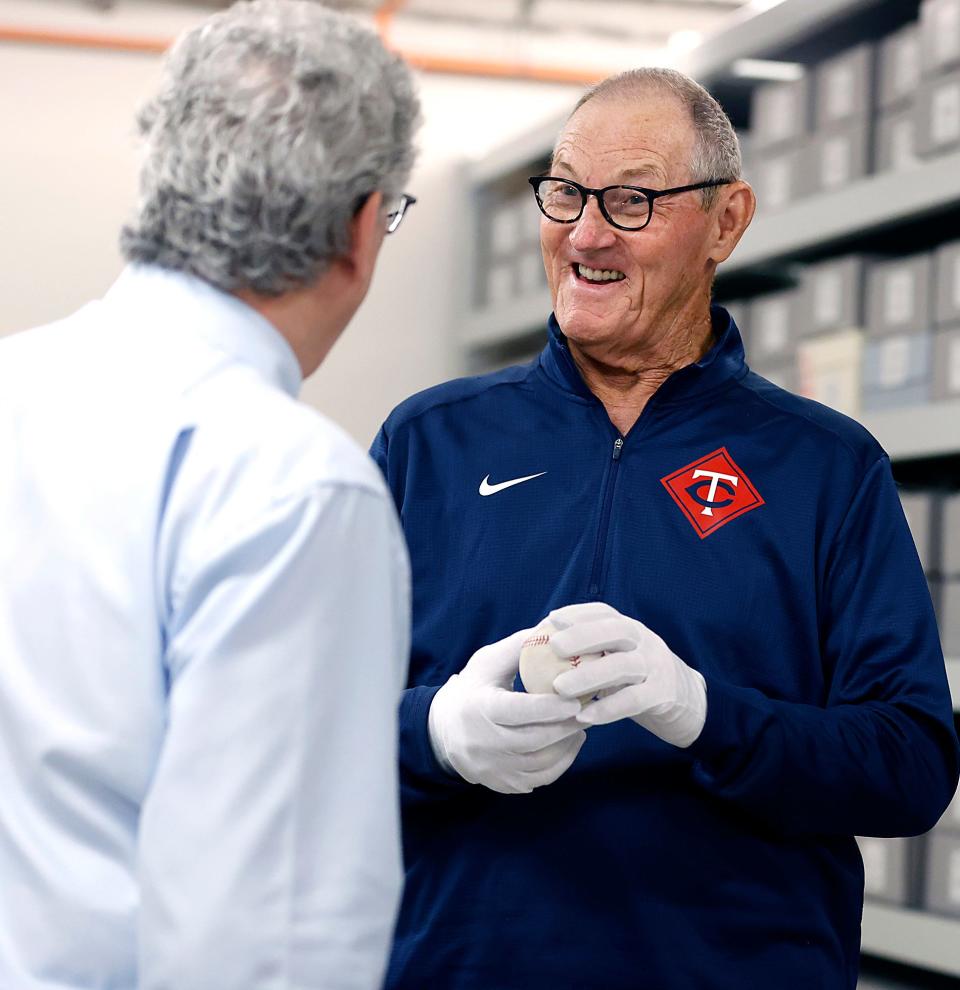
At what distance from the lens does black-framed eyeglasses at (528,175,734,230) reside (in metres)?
1.58

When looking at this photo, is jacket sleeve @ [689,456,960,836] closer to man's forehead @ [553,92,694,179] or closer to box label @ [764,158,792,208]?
man's forehead @ [553,92,694,179]

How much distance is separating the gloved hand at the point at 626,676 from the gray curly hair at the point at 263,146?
1.59 feet

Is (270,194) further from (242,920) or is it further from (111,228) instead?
(111,228)

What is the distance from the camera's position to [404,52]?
4.99 m

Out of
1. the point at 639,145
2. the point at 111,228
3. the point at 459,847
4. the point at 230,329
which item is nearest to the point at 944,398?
the point at 639,145

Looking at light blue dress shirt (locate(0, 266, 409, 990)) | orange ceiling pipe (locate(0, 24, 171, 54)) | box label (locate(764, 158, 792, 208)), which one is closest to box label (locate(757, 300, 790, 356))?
box label (locate(764, 158, 792, 208))

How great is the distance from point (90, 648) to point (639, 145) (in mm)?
985

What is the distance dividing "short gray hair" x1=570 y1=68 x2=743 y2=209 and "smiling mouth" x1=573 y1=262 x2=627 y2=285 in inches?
5.5

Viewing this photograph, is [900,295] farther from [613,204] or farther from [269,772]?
[269,772]

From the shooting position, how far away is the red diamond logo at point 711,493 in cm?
148

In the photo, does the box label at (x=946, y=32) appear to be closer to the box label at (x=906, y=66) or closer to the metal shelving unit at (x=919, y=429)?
the box label at (x=906, y=66)

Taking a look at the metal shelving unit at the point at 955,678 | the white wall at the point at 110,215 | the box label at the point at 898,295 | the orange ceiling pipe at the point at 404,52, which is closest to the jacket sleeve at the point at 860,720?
the metal shelving unit at the point at 955,678

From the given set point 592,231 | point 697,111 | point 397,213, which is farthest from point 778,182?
point 397,213

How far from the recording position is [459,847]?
1422 millimetres
